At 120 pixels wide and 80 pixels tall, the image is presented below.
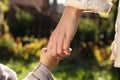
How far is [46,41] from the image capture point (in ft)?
28.8

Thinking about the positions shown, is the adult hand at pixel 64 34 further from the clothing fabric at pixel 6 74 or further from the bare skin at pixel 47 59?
the clothing fabric at pixel 6 74

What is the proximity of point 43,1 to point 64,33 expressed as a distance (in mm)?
9070

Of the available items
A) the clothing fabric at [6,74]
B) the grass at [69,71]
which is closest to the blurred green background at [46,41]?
the grass at [69,71]

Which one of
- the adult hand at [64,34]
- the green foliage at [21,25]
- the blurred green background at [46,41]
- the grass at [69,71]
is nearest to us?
the adult hand at [64,34]

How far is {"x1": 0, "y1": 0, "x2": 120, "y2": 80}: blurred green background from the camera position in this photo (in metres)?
7.17

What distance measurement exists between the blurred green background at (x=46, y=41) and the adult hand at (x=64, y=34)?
14.3 feet

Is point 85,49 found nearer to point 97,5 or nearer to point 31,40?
point 31,40

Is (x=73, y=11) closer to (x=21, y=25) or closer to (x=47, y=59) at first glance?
(x=47, y=59)

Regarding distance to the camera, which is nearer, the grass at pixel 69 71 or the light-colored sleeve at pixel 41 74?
the light-colored sleeve at pixel 41 74

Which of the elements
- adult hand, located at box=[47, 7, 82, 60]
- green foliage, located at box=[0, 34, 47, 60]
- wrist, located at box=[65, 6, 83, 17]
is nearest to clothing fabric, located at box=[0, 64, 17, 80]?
adult hand, located at box=[47, 7, 82, 60]

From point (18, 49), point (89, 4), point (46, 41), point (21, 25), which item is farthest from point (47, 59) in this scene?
point (21, 25)

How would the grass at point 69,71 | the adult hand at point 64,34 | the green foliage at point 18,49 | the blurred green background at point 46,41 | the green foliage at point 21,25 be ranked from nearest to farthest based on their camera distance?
the adult hand at point 64,34, the grass at point 69,71, the blurred green background at point 46,41, the green foliage at point 18,49, the green foliage at point 21,25

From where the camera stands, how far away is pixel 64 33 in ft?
6.33

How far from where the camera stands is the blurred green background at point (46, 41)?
717 cm
